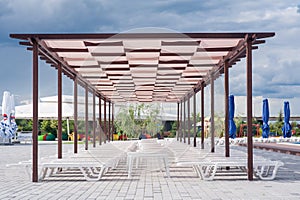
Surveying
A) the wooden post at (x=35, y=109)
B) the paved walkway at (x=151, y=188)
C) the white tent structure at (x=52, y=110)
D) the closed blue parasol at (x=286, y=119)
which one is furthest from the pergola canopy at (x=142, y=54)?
the white tent structure at (x=52, y=110)

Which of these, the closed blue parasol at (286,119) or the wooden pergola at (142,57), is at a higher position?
the wooden pergola at (142,57)

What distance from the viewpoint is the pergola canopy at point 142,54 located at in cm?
732

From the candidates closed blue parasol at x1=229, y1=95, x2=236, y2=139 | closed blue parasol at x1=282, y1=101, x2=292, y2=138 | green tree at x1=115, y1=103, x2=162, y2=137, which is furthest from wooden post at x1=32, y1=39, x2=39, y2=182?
closed blue parasol at x1=282, y1=101, x2=292, y2=138

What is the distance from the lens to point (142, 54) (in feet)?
29.5

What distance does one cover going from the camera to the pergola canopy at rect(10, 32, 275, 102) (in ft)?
24.0

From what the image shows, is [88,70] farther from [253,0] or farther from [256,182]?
[256,182]

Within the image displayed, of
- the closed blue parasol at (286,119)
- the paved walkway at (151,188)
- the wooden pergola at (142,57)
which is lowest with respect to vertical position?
the paved walkway at (151,188)

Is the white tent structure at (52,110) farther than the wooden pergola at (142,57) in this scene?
Yes

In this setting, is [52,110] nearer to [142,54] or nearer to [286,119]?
[286,119]

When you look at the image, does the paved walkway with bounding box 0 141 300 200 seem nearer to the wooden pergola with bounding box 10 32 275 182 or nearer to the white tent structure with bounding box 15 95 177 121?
the wooden pergola with bounding box 10 32 275 182

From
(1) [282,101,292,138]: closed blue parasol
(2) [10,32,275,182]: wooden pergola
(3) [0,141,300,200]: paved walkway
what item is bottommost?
(3) [0,141,300,200]: paved walkway

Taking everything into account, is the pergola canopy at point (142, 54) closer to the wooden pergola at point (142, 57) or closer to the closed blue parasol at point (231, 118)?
the wooden pergola at point (142, 57)

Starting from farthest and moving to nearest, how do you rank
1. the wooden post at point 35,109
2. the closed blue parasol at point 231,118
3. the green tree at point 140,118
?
the closed blue parasol at point 231,118 < the green tree at point 140,118 < the wooden post at point 35,109

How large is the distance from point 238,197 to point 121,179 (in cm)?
272
